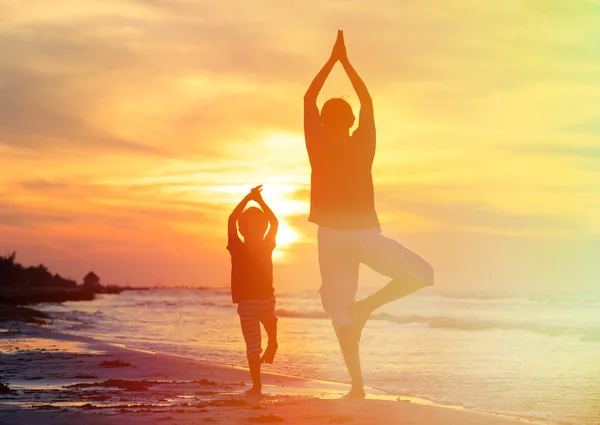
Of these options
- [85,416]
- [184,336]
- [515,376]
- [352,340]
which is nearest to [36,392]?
[85,416]

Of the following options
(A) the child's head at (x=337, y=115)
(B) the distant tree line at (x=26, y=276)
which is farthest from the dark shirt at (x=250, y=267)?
(B) the distant tree line at (x=26, y=276)

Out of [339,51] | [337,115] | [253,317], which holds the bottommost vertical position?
[253,317]

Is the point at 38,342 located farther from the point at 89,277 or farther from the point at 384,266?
the point at 89,277

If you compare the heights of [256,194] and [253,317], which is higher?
[256,194]

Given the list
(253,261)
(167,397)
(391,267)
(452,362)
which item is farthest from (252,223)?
(452,362)

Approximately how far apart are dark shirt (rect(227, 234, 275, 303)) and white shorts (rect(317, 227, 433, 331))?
1.81m

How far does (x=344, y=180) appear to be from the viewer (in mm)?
7375

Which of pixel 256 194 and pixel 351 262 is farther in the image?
pixel 256 194

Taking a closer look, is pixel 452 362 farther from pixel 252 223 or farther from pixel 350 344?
pixel 350 344

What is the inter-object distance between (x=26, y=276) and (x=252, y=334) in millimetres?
99051

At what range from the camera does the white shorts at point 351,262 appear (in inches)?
279

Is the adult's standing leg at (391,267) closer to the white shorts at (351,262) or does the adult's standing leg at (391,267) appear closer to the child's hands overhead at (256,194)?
the white shorts at (351,262)

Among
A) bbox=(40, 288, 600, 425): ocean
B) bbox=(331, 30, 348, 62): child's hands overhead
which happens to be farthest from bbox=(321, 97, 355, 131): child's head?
bbox=(40, 288, 600, 425): ocean

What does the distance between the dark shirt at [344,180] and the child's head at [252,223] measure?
1797 millimetres
